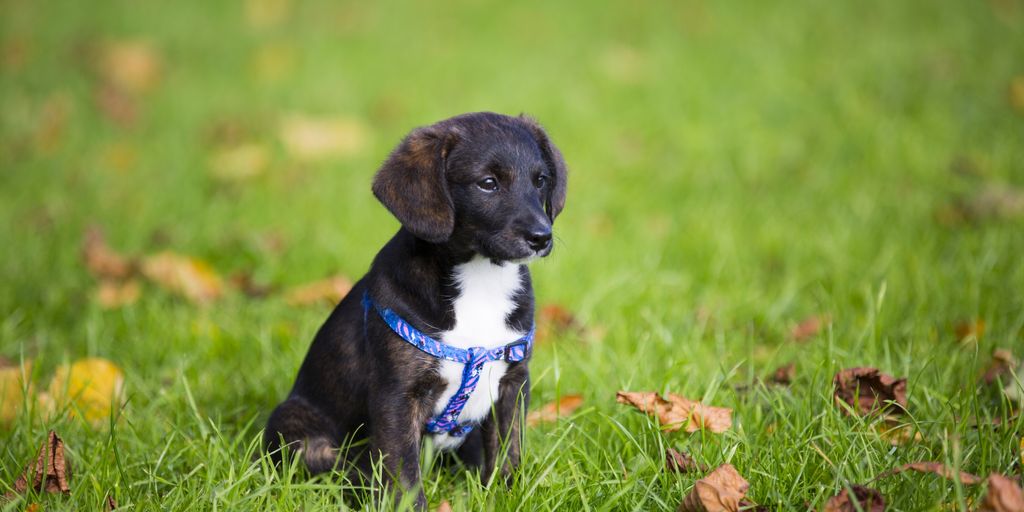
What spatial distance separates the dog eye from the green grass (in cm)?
89

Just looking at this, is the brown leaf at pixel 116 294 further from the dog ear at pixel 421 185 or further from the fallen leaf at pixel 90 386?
the dog ear at pixel 421 185

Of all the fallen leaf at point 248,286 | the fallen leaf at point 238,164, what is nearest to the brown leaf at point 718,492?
the fallen leaf at point 248,286

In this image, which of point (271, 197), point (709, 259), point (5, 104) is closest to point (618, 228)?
point (709, 259)

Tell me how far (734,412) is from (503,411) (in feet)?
2.99

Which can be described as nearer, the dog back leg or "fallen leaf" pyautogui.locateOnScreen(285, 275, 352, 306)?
the dog back leg

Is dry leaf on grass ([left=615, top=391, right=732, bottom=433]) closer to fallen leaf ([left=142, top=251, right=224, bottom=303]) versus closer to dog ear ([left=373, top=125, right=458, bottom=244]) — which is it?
dog ear ([left=373, top=125, right=458, bottom=244])

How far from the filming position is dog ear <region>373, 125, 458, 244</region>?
2855mm

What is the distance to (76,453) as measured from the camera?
309 cm

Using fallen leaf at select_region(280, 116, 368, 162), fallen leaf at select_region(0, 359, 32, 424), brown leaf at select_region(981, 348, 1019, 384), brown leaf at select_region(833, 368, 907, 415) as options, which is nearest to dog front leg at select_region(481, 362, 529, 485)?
brown leaf at select_region(833, 368, 907, 415)

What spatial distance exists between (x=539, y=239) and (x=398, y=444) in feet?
2.56

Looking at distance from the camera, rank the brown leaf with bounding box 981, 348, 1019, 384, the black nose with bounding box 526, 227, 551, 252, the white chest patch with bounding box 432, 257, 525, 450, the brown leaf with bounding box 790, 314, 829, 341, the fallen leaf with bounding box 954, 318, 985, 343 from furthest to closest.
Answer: the brown leaf with bounding box 790, 314, 829, 341 → the fallen leaf with bounding box 954, 318, 985, 343 → the brown leaf with bounding box 981, 348, 1019, 384 → the white chest patch with bounding box 432, 257, 525, 450 → the black nose with bounding box 526, 227, 551, 252

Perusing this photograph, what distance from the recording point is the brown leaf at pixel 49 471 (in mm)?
2906

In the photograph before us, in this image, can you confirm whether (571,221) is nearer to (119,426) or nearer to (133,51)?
(119,426)

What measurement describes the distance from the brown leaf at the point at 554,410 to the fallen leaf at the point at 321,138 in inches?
169
